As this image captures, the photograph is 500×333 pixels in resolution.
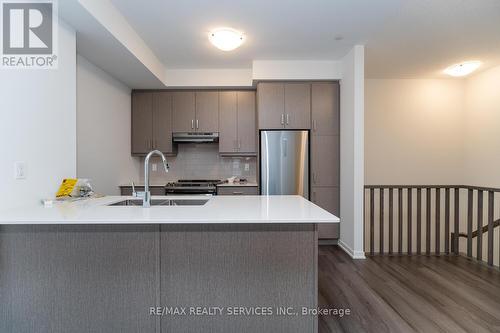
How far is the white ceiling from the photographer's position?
247cm

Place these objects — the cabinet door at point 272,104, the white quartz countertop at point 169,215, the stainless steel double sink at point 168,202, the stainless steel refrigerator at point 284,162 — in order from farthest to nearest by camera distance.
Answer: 1. the cabinet door at point 272,104
2. the stainless steel refrigerator at point 284,162
3. the stainless steel double sink at point 168,202
4. the white quartz countertop at point 169,215

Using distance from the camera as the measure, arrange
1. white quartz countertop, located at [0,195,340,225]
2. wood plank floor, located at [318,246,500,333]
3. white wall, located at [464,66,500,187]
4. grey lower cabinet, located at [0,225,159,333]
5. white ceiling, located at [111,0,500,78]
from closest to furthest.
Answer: white quartz countertop, located at [0,195,340,225]
grey lower cabinet, located at [0,225,159,333]
wood plank floor, located at [318,246,500,333]
white ceiling, located at [111,0,500,78]
white wall, located at [464,66,500,187]

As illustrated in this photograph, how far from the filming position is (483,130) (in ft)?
14.1

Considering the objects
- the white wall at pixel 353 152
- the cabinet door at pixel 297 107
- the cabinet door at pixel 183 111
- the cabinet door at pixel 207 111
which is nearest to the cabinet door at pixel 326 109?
the cabinet door at pixel 297 107

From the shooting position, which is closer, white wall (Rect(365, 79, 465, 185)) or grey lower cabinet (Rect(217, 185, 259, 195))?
grey lower cabinet (Rect(217, 185, 259, 195))

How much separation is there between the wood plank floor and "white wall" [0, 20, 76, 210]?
2271 mm

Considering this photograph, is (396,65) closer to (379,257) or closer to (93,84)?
(379,257)

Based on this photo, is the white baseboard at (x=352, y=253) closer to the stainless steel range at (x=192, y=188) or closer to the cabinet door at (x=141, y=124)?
the stainless steel range at (x=192, y=188)

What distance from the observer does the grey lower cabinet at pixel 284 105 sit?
388 centimetres

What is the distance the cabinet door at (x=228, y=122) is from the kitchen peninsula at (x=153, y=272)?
2.65 meters

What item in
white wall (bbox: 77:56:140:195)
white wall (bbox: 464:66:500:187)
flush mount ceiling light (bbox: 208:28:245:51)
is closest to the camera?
flush mount ceiling light (bbox: 208:28:245:51)

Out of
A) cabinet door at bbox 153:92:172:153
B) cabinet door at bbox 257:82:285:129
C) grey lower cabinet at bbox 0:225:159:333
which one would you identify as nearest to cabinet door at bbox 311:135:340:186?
cabinet door at bbox 257:82:285:129

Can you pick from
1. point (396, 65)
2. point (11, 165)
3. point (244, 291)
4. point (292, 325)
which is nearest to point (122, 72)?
point (11, 165)

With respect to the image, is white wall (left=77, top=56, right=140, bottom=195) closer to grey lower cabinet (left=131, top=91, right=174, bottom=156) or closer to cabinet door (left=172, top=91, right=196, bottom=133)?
grey lower cabinet (left=131, top=91, right=174, bottom=156)
